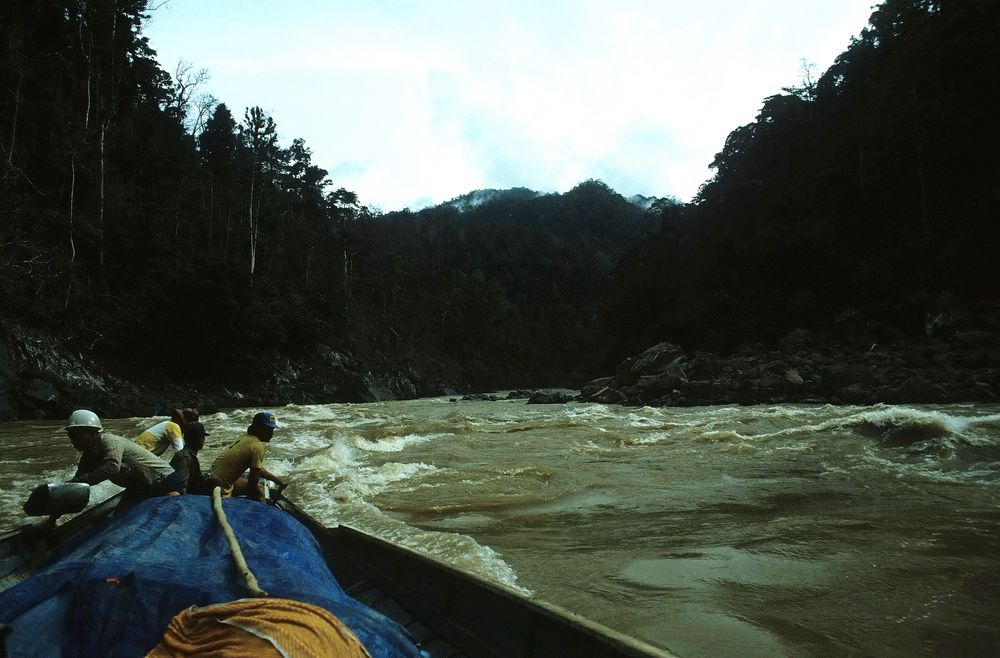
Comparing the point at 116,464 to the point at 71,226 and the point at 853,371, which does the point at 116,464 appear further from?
the point at 71,226

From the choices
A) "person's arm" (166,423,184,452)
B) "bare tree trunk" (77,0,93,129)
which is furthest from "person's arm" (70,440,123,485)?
"bare tree trunk" (77,0,93,129)

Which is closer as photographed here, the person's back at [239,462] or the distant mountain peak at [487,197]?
the person's back at [239,462]

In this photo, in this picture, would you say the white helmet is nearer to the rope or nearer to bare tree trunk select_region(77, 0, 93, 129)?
the rope

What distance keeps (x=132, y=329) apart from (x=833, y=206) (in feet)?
108

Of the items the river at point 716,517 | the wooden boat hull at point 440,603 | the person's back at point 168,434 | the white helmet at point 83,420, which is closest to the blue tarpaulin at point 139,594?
the wooden boat hull at point 440,603

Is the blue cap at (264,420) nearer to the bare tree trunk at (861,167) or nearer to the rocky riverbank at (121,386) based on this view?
the rocky riverbank at (121,386)

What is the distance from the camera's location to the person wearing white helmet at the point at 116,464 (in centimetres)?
432

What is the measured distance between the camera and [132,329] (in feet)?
72.4

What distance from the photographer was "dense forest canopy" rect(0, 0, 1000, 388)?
20.7 m

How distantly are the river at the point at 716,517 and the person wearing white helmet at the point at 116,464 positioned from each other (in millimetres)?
1930

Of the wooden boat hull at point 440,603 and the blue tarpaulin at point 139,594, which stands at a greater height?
the blue tarpaulin at point 139,594

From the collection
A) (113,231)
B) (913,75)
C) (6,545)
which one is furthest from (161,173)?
(913,75)

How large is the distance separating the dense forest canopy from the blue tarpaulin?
60.6 ft

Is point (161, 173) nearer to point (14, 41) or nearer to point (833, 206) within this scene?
point (14, 41)
